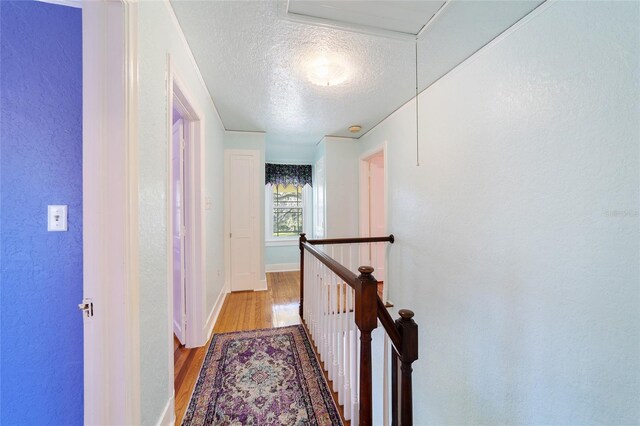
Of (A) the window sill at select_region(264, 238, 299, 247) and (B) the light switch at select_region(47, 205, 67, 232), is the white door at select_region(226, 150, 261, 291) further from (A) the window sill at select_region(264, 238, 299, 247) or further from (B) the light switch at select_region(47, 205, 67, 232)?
(B) the light switch at select_region(47, 205, 67, 232)

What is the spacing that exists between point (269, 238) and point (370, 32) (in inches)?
173

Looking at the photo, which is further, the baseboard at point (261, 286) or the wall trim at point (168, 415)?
the baseboard at point (261, 286)

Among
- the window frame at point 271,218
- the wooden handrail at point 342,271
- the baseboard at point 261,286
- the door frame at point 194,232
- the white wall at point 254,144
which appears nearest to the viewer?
the wooden handrail at point 342,271

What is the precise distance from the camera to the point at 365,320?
3.51 ft

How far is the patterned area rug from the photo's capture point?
143 centimetres

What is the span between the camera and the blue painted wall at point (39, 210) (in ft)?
3.29

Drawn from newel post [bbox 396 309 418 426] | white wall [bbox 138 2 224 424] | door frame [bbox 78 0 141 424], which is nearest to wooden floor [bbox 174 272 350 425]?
white wall [bbox 138 2 224 424]

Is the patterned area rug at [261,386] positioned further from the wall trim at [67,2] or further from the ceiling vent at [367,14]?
the ceiling vent at [367,14]

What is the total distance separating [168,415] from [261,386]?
564mm

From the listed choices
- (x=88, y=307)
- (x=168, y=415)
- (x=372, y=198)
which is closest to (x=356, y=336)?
(x=168, y=415)

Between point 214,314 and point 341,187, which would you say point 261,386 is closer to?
point 214,314

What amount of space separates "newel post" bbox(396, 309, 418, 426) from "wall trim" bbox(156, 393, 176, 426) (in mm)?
1217

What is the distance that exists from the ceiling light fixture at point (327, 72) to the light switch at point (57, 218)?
183 cm

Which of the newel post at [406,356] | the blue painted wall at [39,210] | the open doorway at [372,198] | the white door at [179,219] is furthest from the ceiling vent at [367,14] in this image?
the open doorway at [372,198]
